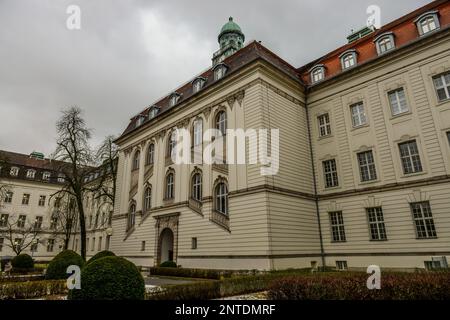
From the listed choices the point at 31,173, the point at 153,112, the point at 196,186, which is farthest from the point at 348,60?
the point at 31,173

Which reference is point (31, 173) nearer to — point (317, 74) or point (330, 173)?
point (317, 74)

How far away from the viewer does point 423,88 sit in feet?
65.6

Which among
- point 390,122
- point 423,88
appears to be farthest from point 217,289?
point 423,88

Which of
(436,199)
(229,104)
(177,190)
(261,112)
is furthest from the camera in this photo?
(177,190)

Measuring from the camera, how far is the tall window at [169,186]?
2849cm

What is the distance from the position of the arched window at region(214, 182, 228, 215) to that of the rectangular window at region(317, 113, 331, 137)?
9.44m

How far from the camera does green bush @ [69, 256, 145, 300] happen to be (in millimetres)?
8570

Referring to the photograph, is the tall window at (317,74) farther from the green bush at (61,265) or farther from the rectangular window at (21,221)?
the rectangular window at (21,221)

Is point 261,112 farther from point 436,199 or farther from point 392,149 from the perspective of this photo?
point 436,199

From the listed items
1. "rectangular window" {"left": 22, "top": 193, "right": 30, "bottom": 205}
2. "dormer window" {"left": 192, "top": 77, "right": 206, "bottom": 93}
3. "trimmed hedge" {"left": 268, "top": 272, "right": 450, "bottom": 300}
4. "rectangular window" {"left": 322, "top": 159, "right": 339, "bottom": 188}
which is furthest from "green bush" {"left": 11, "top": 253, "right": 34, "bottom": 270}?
"rectangular window" {"left": 22, "top": 193, "right": 30, "bottom": 205}

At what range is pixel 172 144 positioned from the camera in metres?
29.9

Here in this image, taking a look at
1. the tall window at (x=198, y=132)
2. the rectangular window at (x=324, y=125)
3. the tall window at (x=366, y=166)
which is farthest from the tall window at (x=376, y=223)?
the tall window at (x=198, y=132)

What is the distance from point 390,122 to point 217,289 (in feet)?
54.8

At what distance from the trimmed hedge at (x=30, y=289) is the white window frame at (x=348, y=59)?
79.7 feet
